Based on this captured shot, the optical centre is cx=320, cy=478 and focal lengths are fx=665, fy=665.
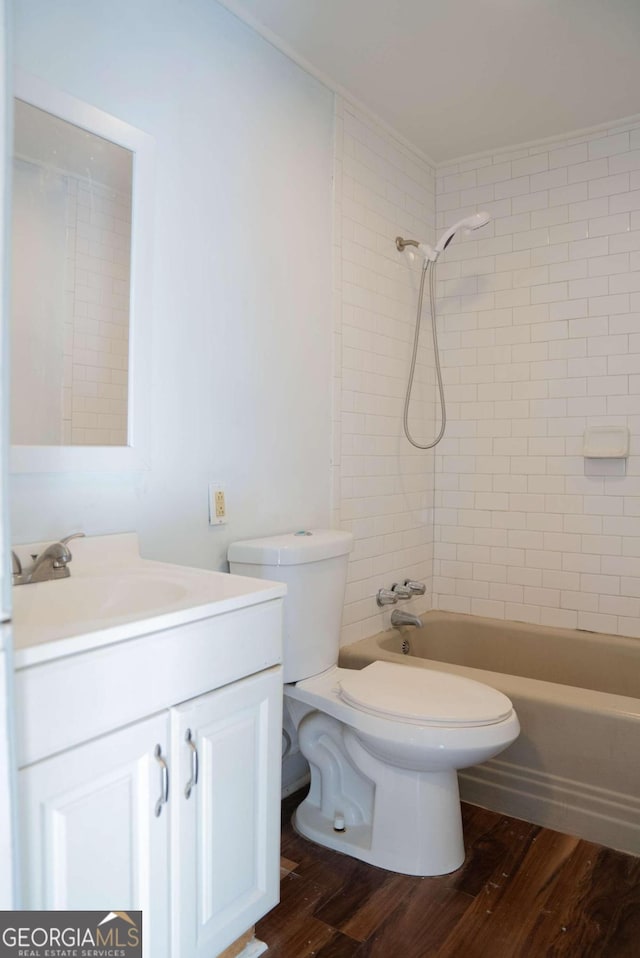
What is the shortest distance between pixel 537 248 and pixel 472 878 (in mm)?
2418

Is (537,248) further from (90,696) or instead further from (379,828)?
(90,696)

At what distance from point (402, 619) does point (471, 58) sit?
207cm

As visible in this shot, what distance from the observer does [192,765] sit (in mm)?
1269

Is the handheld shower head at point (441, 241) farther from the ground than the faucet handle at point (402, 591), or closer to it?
farther from the ground

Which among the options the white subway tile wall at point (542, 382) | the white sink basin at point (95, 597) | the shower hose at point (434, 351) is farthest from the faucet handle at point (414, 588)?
the white sink basin at point (95, 597)

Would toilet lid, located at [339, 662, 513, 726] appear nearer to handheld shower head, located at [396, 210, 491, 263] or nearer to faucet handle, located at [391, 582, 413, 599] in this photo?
faucet handle, located at [391, 582, 413, 599]

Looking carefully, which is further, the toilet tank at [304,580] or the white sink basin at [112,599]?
the toilet tank at [304,580]

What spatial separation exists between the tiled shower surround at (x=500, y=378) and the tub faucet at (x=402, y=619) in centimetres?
9

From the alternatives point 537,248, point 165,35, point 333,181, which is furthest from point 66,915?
point 537,248

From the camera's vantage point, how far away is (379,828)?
6.26 ft

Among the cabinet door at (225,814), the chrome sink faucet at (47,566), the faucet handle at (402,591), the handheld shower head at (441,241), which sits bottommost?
the cabinet door at (225,814)

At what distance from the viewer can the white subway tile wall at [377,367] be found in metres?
2.53

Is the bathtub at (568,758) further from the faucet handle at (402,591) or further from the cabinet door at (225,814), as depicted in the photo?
the cabinet door at (225,814)

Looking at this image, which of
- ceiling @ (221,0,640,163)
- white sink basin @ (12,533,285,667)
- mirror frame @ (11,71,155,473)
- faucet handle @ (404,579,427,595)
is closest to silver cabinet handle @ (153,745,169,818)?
white sink basin @ (12,533,285,667)
